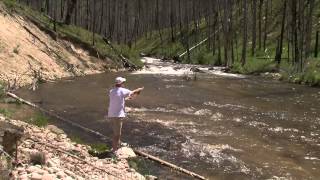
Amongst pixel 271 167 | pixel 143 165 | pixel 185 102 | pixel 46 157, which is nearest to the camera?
pixel 46 157

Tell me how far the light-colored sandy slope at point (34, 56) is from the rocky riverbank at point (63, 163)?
1693 centimetres

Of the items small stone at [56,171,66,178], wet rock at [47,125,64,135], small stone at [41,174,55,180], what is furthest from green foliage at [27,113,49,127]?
small stone at [41,174,55,180]

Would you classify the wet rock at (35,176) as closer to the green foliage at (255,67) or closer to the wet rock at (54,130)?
the wet rock at (54,130)

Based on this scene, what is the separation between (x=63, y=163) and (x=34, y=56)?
91.3 feet

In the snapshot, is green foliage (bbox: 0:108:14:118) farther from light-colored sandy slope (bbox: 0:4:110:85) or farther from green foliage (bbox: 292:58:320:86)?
green foliage (bbox: 292:58:320:86)

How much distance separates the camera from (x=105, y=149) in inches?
607

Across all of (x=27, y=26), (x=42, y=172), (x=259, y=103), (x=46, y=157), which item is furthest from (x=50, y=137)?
(x=27, y=26)

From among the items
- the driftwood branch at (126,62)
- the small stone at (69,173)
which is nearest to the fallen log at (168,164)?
the small stone at (69,173)

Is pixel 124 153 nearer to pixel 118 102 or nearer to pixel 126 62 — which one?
pixel 118 102

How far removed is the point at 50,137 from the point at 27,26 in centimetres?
3016

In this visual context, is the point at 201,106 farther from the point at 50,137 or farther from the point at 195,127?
the point at 50,137

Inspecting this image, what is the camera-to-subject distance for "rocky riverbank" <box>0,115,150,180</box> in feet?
35.0

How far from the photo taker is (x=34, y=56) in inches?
1533

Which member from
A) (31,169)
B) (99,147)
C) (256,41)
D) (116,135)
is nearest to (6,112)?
(99,147)
